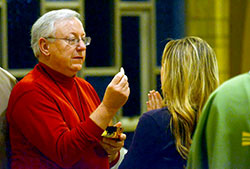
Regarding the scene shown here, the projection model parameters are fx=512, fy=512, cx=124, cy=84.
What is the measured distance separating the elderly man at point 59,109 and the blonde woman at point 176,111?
0.21 meters

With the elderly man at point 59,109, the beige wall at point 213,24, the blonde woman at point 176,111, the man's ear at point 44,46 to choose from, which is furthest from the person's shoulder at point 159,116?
the beige wall at point 213,24

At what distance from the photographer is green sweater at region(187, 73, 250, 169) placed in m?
1.79

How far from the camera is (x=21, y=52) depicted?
503 centimetres

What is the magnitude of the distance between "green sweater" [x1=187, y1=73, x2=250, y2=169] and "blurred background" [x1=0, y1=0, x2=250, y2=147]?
11.3ft

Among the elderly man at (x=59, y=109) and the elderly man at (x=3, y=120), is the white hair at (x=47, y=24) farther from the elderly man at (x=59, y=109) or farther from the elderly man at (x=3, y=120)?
the elderly man at (x=3, y=120)

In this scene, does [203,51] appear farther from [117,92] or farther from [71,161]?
[71,161]

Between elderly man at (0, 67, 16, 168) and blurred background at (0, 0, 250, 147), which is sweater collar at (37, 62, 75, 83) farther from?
blurred background at (0, 0, 250, 147)

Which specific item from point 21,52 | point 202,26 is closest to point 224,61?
point 202,26

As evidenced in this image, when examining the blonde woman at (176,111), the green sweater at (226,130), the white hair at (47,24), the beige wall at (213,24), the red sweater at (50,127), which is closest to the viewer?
the green sweater at (226,130)

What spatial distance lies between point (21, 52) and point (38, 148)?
281 centimetres

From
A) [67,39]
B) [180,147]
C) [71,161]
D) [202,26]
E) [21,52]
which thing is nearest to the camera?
[180,147]

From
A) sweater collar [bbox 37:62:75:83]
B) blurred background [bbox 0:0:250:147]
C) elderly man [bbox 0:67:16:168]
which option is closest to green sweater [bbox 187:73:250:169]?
sweater collar [bbox 37:62:75:83]

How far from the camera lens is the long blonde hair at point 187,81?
2.20m

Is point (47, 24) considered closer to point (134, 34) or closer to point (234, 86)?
point (234, 86)
